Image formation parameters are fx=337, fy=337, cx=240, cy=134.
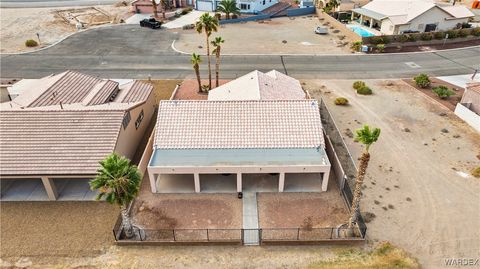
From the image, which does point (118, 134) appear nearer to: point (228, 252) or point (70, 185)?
point (70, 185)

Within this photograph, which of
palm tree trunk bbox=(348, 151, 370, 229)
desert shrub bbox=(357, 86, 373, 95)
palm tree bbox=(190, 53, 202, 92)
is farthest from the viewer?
desert shrub bbox=(357, 86, 373, 95)

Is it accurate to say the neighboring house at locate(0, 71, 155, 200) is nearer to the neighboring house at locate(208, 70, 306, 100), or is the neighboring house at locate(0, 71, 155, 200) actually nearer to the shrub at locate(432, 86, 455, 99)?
the neighboring house at locate(208, 70, 306, 100)

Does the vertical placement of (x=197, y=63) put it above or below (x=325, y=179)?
above

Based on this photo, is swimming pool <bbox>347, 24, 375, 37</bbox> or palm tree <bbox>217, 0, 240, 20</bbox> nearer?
swimming pool <bbox>347, 24, 375, 37</bbox>

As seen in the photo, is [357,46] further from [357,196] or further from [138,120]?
[357,196]

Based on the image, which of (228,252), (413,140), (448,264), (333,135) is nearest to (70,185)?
(228,252)

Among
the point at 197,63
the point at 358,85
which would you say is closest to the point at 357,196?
the point at 358,85

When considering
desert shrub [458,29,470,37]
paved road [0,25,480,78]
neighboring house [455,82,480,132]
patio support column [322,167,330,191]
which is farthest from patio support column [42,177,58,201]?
desert shrub [458,29,470,37]
